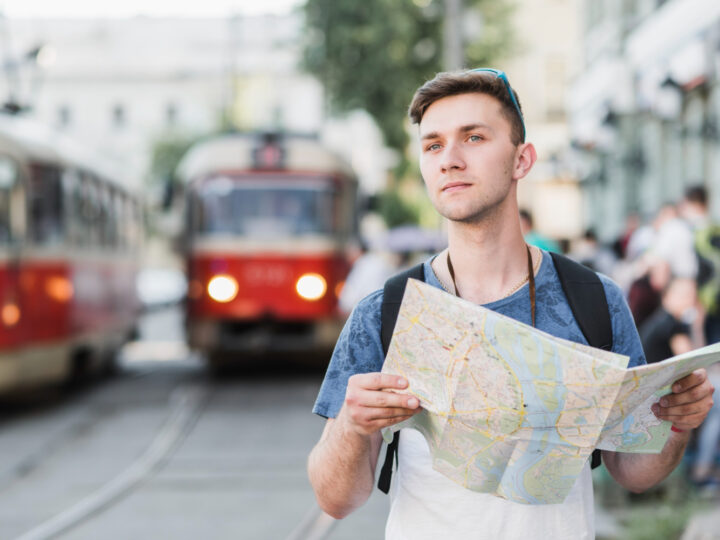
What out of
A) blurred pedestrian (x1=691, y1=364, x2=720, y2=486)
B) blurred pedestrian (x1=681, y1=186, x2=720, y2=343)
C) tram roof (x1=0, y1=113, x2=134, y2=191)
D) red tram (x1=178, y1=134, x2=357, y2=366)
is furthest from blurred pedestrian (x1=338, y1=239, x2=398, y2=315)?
blurred pedestrian (x1=691, y1=364, x2=720, y2=486)

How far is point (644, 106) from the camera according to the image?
18.5m

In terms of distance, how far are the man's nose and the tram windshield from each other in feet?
38.6

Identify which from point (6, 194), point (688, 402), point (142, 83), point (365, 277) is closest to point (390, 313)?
point (688, 402)

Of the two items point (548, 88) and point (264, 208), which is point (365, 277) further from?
point (548, 88)

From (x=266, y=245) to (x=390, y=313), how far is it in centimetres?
1163

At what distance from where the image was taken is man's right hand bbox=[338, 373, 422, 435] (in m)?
2.02

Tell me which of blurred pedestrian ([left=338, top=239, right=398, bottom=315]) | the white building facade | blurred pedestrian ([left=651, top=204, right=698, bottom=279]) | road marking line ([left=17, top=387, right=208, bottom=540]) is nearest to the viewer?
road marking line ([left=17, top=387, right=208, bottom=540])

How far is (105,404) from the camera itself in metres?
12.7

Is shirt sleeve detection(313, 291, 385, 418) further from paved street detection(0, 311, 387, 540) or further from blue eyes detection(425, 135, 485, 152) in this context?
paved street detection(0, 311, 387, 540)

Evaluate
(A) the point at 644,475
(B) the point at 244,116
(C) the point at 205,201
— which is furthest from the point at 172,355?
(B) the point at 244,116

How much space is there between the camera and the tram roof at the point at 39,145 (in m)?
11.3

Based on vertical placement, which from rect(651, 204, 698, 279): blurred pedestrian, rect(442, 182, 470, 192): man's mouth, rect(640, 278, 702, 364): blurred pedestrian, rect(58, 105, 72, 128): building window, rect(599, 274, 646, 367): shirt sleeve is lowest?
rect(640, 278, 702, 364): blurred pedestrian

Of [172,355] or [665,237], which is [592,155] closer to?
[172,355]

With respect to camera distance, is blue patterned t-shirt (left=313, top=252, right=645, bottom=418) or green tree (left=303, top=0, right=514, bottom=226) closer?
blue patterned t-shirt (left=313, top=252, right=645, bottom=418)
